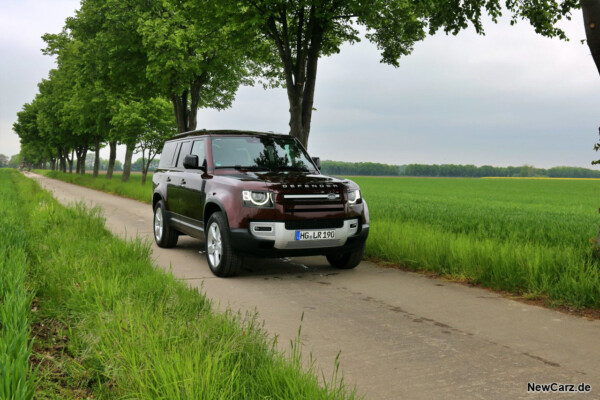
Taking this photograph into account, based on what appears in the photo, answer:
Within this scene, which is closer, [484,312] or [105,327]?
[105,327]

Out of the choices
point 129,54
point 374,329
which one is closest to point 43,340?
point 374,329

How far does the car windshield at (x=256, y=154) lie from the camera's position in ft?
26.5

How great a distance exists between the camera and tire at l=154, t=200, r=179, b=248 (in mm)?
9633

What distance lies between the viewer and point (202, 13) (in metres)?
14.7

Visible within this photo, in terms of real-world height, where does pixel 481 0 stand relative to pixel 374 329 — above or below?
above

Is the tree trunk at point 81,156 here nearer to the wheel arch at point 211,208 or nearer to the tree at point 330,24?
the tree at point 330,24

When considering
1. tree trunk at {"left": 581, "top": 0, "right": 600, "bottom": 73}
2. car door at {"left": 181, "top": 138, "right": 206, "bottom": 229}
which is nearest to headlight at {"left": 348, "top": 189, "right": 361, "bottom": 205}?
car door at {"left": 181, "top": 138, "right": 206, "bottom": 229}

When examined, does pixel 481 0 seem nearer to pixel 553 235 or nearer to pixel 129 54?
pixel 553 235

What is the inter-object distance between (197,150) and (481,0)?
21.9ft

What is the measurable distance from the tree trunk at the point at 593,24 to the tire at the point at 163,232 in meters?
7.37

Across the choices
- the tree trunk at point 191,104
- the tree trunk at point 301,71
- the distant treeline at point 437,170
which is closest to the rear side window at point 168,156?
the tree trunk at point 301,71

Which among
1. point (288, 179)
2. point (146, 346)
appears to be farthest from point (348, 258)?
point (146, 346)

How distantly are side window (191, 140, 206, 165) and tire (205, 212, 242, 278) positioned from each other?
50.2 inches

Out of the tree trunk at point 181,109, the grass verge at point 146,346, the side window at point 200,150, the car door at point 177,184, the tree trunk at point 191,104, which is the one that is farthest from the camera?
the tree trunk at point 181,109
